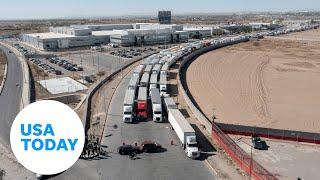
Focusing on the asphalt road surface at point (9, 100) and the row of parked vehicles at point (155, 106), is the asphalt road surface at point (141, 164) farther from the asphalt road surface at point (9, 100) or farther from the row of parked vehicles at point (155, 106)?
the asphalt road surface at point (9, 100)

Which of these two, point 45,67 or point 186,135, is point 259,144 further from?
point 45,67

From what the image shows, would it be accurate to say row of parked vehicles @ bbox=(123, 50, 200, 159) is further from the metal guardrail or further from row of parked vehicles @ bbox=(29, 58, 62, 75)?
row of parked vehicles @ bbox=(29, 58, 62, 75)

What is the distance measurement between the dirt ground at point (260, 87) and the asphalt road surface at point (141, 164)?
6.11m

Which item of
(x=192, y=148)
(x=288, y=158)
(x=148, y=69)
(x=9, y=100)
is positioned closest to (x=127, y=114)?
(x=192, y=148)

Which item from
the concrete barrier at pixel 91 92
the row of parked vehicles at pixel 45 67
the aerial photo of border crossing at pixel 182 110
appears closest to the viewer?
the aerial photo of border crossing at pixel 182 110

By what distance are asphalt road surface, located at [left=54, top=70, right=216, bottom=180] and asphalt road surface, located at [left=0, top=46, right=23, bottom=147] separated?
18.1ft

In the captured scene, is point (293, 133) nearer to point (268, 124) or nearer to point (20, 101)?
point (268, 124)

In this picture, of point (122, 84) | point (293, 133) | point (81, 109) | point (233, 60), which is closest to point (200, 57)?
point (233, 60)

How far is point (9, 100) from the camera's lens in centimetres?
2831

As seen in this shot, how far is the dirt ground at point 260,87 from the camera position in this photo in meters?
24.8

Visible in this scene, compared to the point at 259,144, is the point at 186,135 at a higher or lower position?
higher

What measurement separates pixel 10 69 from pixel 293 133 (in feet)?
114

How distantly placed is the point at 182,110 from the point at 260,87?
35.7 feet

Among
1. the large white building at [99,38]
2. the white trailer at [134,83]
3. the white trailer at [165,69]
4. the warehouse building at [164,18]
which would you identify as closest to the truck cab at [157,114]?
the white trailer at [134,83]
